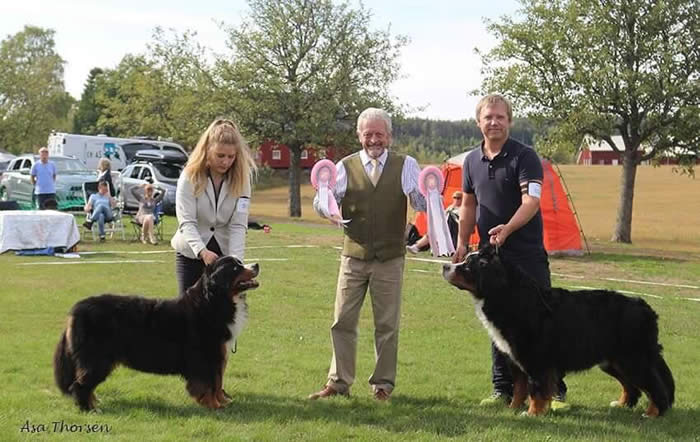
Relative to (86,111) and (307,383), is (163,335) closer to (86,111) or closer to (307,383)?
(307,383)

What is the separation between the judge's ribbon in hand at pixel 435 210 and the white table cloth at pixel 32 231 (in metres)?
9.98

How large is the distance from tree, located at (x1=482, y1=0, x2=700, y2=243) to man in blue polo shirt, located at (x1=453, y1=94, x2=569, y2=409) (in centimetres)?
1422

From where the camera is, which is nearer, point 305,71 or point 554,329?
point 554,329

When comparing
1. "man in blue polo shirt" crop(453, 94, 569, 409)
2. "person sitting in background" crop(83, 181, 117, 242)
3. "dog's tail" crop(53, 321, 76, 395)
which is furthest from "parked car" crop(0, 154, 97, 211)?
"man in blue polo shirt" crop(453, 94, 569, 409)

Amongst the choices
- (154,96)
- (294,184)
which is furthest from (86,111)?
(294,184)

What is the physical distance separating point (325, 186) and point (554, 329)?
1.71 m

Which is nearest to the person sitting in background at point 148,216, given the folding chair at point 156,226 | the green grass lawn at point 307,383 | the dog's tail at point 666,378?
the folding chair at point 156,226

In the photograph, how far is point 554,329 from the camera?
4.95 metres

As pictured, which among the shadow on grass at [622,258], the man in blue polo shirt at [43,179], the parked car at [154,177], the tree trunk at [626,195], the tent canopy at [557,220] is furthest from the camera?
the parked car at [154,177]

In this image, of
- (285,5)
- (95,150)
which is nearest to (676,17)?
(285,5)

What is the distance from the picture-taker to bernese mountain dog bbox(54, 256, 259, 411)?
16.1 feet

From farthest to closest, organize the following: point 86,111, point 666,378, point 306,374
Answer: point 86,111
point 306,374
point 666,378

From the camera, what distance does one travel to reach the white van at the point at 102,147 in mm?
31141

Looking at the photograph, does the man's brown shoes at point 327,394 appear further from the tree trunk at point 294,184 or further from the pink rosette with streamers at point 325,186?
the tree trunk at point 294,184
